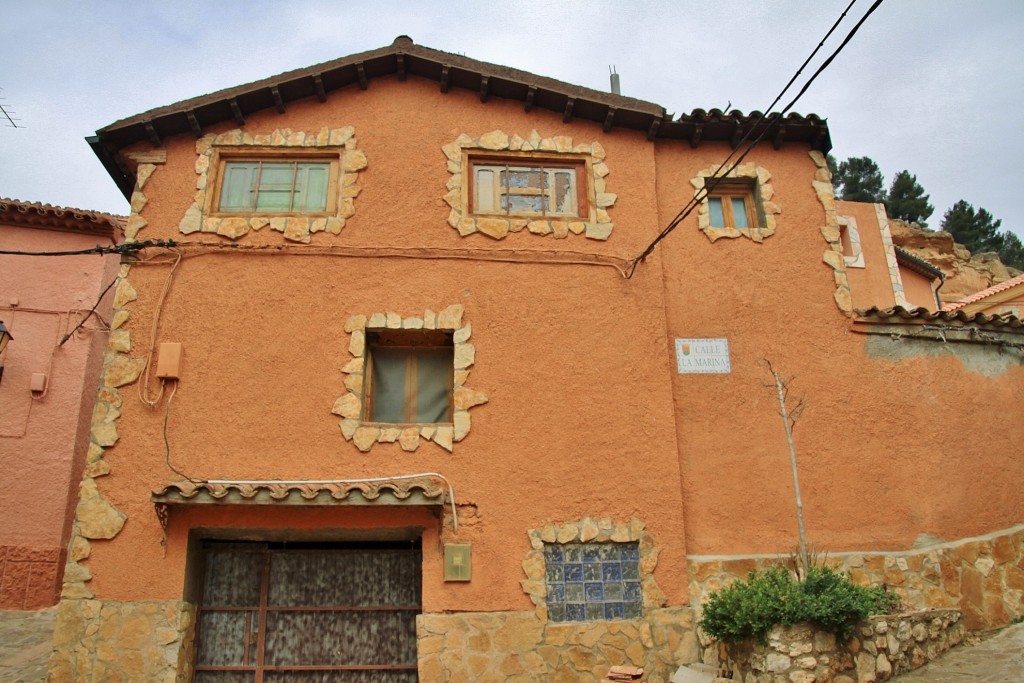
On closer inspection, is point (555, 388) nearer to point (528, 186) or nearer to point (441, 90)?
point (528, 186)

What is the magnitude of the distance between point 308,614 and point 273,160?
5342 mm

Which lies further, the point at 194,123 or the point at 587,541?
the point at 194,123

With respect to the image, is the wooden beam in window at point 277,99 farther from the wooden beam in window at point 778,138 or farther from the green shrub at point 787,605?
the green shrub at point 787,605

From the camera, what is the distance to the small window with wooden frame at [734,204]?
9664 millimetres

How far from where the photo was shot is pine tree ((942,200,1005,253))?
3297 centimetres

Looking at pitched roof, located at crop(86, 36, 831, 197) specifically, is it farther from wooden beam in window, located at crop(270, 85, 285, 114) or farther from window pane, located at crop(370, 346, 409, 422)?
window pane, located at crop(370, 346, 409, 422)

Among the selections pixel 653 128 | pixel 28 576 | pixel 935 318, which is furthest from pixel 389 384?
pixel 28 576

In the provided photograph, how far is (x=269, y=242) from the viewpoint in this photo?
347 inches

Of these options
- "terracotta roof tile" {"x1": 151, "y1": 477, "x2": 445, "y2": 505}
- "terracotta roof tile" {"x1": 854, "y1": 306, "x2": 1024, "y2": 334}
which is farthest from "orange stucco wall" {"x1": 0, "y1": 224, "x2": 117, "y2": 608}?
"terracotta roof tile" {"x1": 854, "y1": 306, "x2": 1024, "y2": 334}

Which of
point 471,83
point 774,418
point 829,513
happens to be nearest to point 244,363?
point 471,83

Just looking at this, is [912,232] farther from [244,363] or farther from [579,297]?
[244,363]

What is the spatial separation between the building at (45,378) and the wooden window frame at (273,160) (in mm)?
3006

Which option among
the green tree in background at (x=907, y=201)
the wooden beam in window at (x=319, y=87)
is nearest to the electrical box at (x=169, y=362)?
the wooden beam in window at (x=319, y=87)

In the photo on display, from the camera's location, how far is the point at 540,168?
9500 mm
